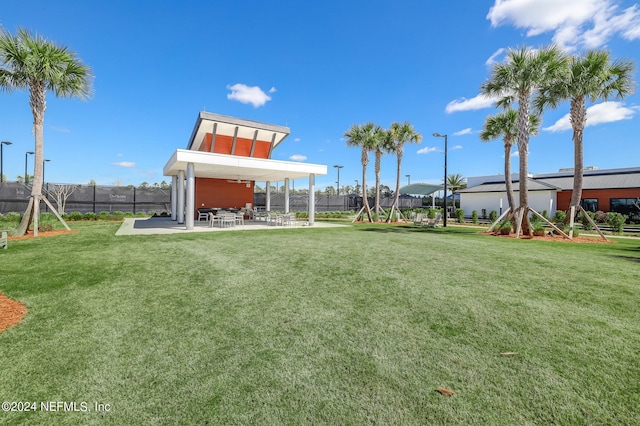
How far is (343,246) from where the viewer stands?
9305 millimetres

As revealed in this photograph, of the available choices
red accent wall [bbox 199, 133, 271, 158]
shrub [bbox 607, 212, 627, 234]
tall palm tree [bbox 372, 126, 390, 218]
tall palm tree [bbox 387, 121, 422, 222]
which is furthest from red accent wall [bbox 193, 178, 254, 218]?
shrub [bbox 607, 212, 627, 234]

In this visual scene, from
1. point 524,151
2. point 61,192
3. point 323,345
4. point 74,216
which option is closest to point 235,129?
point 74,216

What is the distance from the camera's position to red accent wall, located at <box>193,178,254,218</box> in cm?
2083

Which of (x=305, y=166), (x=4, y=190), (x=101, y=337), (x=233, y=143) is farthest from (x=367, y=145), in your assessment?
(x=4, y=190)

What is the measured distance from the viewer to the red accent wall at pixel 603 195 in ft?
77.3

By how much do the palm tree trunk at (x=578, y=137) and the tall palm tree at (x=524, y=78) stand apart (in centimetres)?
175

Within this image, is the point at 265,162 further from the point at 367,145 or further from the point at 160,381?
the point at 160,381

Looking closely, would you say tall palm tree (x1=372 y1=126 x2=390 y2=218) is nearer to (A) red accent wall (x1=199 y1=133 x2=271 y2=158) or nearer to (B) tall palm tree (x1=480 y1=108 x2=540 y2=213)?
(B) tall palm tree (x1=480 y1=108 x2=540 y2=213)

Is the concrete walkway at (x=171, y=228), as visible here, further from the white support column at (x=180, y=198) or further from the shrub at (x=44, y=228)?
the shrub at (x=44, y=228)

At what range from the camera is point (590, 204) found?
25.9 meters

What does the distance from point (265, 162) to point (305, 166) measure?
2.65 meters

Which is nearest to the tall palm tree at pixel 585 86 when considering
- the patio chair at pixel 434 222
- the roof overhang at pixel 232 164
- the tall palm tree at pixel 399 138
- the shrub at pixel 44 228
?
the patio chair at pixel 434 222

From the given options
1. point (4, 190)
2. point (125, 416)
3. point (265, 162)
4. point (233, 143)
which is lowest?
point (125, 416)

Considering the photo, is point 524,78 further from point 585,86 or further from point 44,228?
point 44,228
